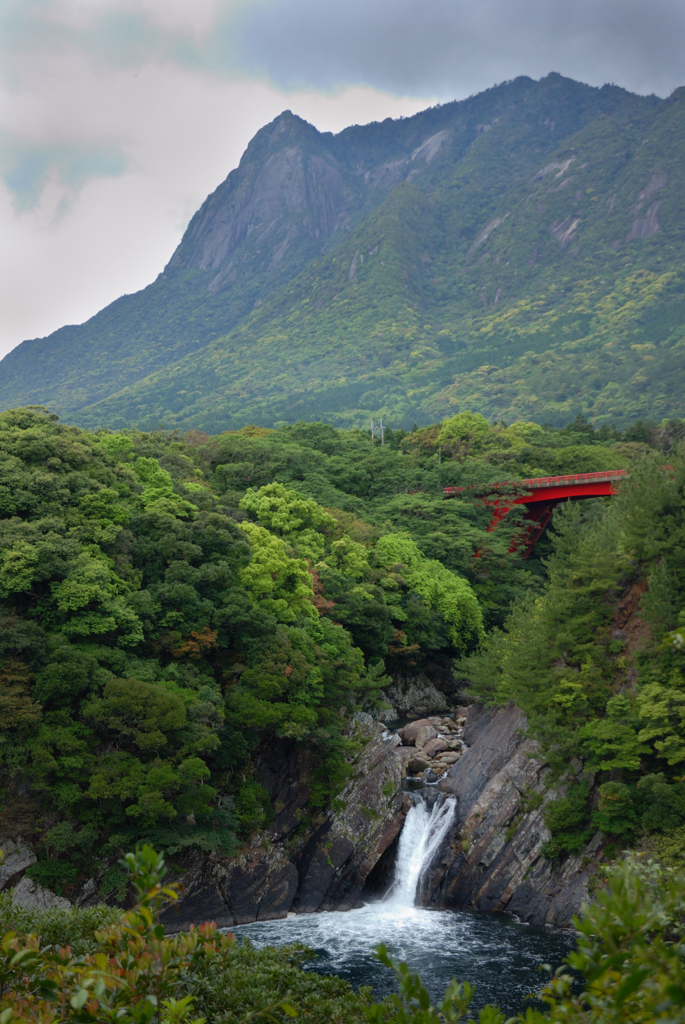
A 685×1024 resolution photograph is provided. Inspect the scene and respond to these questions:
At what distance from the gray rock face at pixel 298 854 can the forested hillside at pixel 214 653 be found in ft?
2.93

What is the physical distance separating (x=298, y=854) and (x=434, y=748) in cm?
1040

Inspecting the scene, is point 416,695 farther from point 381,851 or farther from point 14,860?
point 14,860

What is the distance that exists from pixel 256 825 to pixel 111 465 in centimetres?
1689

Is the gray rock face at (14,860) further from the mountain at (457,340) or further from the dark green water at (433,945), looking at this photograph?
the mountain at (457,340)

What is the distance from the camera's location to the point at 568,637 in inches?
1141

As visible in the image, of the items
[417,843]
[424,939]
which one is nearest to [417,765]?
[417,843]

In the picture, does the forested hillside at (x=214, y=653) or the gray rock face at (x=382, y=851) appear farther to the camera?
the gray rock face at (x=382, y=851)

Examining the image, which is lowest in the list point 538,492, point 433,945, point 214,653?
point 433,945

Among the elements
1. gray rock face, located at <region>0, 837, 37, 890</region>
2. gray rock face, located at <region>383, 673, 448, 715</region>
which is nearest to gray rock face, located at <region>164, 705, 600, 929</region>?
gray rock face, located at <region>0, 837, 37, 890</region>

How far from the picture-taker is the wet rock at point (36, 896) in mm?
22656

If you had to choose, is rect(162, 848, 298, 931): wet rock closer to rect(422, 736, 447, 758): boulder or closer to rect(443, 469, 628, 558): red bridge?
rect(422, 736, 447, 758): boulder

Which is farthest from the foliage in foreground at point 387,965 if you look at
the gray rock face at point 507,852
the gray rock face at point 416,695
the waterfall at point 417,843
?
the gray rock face at point 416,695

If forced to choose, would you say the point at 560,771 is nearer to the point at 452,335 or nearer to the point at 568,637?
the point at 568,637

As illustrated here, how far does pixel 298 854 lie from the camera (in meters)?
28.7
